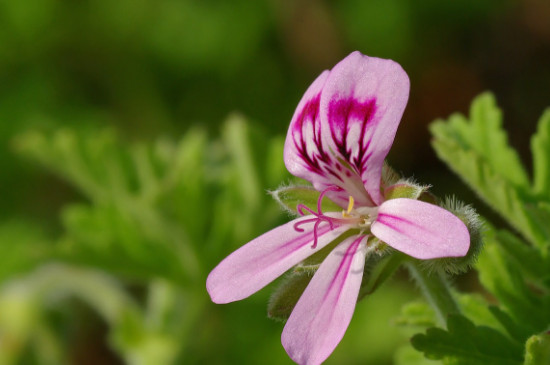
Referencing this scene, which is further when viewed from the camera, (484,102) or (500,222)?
Answer: (500,222)

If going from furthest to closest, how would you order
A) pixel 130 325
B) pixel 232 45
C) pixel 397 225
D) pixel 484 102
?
pixel 232 45, pixel 130 325, pixel 484 102, pixel 397 225

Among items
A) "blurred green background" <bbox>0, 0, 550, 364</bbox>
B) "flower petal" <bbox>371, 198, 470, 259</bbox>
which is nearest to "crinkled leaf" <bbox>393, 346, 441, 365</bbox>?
"flower petal" <bbox>371, 198, 470, 259</bbox>

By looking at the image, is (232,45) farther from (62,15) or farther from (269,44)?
(62,15)

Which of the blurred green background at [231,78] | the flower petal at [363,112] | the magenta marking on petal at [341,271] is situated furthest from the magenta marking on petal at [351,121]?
the blurred green background at [231,78]

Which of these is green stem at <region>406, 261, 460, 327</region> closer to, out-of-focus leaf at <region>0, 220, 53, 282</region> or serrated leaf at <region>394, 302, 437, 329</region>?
serrated leaf at <region>394, 302, 437, 329</region>

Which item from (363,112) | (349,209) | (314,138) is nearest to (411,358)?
(349,209)

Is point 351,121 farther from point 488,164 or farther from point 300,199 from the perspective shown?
point 488,164

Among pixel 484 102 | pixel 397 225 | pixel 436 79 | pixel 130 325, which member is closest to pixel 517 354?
pixel 397 225
